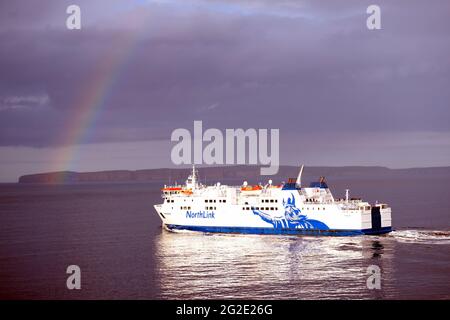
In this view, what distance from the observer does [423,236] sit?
61.9 m

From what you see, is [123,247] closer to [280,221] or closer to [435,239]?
[280,221]

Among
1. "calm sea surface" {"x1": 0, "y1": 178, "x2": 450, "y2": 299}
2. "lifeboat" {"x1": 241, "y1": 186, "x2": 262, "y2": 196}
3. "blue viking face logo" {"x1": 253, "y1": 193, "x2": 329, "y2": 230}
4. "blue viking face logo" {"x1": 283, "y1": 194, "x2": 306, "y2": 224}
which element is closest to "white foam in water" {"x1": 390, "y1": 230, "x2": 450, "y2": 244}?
"calm sea surface" {"x1": 0, "y1": 178, "x2": 450, "y2": 299}

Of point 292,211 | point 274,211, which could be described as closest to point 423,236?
point 292,211

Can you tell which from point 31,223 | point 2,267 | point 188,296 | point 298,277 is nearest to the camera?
point 188,296

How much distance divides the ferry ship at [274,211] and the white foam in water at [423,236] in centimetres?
195

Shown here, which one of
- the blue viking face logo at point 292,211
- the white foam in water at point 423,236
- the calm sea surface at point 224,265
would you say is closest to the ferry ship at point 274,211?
the blue viking face logo at point 292,211

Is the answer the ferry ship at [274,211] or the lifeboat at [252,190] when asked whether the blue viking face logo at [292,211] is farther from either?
the lifeboat at [252,190]

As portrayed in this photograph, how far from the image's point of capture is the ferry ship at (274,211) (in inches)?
2375

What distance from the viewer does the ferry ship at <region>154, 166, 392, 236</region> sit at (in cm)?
6031

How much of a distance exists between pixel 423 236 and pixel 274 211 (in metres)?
15.2

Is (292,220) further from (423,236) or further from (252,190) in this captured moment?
(423,236)

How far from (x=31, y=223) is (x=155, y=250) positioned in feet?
137
